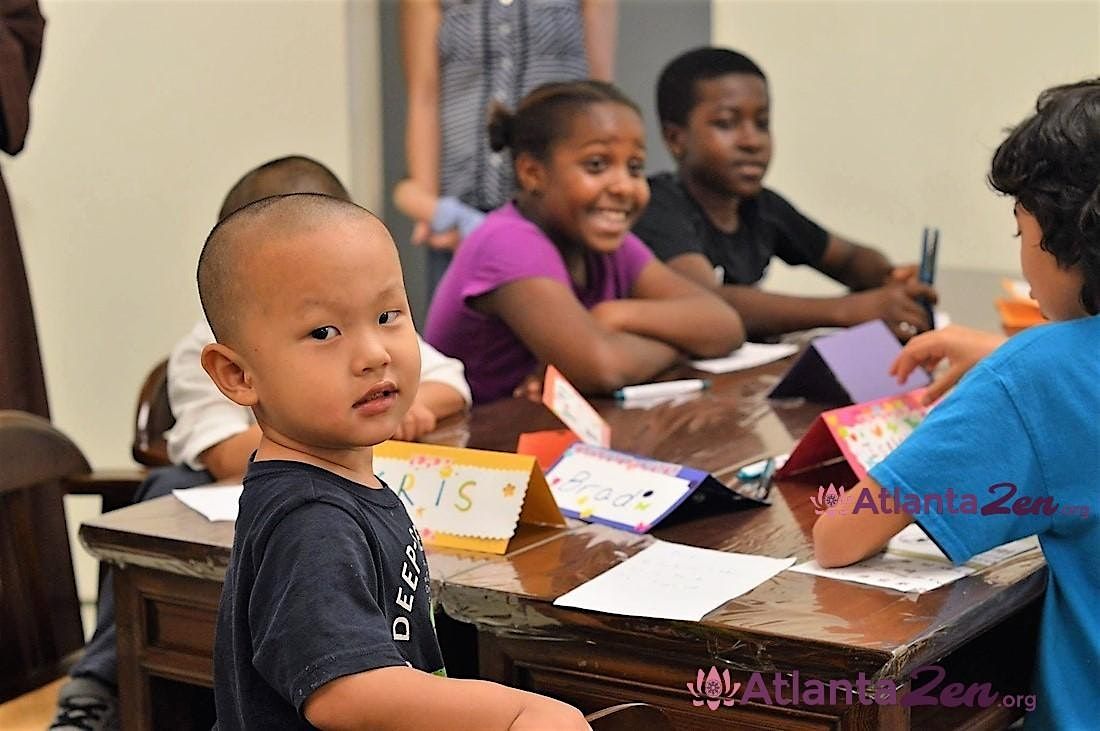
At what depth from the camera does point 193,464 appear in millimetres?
2092

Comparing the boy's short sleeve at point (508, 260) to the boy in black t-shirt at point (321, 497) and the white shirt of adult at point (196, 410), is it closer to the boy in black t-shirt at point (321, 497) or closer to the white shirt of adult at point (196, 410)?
the white shirt of adult at point (196, 410)

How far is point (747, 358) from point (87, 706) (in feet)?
4.50

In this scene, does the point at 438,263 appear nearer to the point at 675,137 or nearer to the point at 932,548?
the point at 675,137

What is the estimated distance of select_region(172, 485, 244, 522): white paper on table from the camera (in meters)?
1.69

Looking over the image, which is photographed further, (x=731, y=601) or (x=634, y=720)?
(x=731, y=601)

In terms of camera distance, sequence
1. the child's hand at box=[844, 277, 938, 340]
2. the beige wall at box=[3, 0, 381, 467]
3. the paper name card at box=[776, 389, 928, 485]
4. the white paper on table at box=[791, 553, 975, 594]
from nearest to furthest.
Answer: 1. the white paper on table at box=[791, 553, 975, 594]
2. the paper name card at box=[776, 389, 928, 485]
3. the child's hand at box=[844, 277, 938, 340]
4. the beige wall at box=[3, 0, 381, 467]

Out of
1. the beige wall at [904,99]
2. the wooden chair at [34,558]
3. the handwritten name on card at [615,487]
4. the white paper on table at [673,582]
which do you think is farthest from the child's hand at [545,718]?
the beige wall at [904,99]

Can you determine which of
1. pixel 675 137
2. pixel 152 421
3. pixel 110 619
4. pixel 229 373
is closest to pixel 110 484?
pixel 152 421

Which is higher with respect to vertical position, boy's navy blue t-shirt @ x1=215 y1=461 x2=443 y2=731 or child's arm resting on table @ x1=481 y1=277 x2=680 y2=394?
boy's navy blue t-shirt @ x1=215 y1=461 x2=443 y2=731

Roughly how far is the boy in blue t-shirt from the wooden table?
49mm

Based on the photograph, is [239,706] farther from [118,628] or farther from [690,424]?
[690,424]

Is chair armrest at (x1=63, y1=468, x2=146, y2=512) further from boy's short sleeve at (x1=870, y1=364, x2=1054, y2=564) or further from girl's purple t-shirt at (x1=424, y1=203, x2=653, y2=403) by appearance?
boy's short sleeve at (x1=870, y1=364, x2=1054, y2=564)

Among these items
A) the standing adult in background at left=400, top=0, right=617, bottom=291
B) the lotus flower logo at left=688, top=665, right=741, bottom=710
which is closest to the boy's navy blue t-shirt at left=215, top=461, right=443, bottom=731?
the lotus flower logo at left=688, top=665, right=741, bottom=710

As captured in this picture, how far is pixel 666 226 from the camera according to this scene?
10.1 ft
